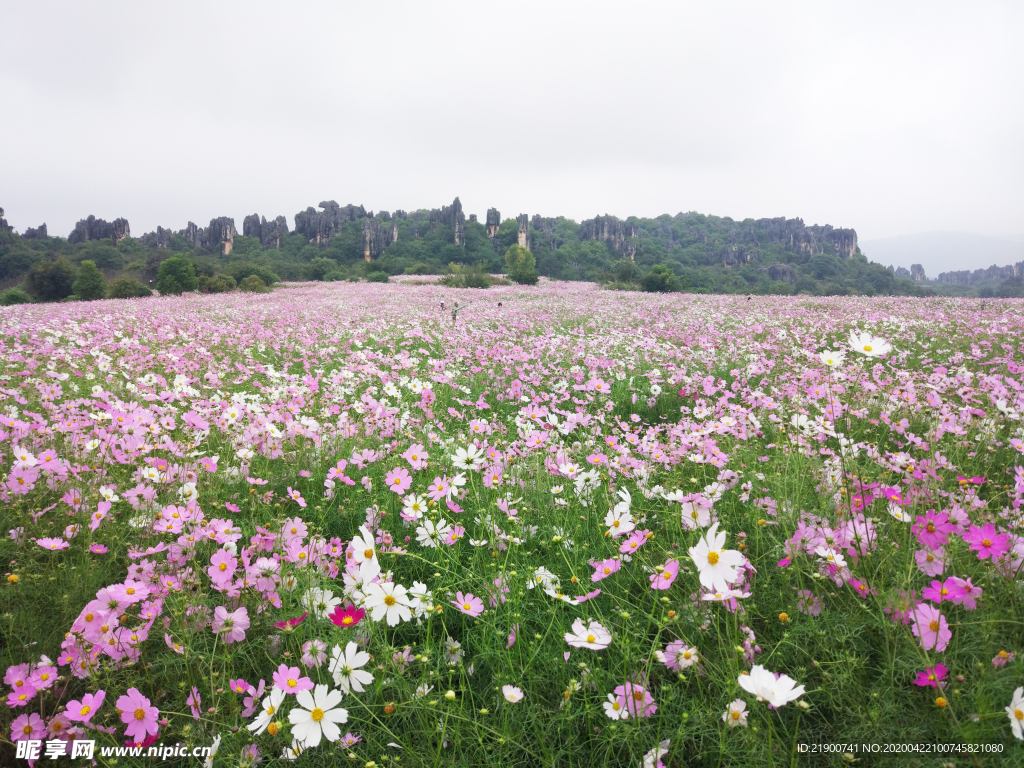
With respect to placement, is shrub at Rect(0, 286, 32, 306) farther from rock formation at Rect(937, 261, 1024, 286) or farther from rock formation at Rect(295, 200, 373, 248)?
rock formation at Rect(937, 261, 1024, 286)

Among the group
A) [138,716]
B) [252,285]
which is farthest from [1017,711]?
[252,285]

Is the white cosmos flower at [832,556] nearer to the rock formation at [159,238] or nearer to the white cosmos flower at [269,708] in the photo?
the white cosmos flower at [269,708]

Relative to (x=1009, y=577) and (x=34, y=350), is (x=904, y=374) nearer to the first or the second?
(x=1009, y=577)

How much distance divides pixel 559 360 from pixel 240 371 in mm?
3564

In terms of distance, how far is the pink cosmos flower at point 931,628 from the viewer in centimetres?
111

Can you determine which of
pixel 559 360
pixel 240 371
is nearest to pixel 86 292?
pixel 240 371

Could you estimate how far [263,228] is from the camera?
62.9 m

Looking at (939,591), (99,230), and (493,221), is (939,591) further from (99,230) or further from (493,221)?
(99,230)

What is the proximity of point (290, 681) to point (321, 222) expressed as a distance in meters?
70.8

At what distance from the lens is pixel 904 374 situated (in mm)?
3686

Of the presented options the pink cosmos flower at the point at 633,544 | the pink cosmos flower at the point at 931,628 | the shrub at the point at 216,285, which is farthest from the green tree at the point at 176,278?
the pink cosmos flower at the point at 931,628

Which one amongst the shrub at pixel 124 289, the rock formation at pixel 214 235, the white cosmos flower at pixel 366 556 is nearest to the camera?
the white cosmos flower at pixel 366 556

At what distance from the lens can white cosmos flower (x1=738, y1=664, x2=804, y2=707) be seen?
811 millimetres

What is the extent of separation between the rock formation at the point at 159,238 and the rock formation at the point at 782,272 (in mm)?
73006
